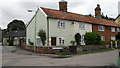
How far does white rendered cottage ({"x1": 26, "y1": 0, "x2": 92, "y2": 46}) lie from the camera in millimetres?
28359

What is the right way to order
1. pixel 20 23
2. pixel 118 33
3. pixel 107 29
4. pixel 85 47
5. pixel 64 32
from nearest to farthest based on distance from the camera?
pixel 85 47 < pixel 64 32 < pixel 107 29 < pixel 118 33 < pixel 20 23

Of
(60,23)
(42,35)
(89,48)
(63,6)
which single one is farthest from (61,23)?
(89,48)

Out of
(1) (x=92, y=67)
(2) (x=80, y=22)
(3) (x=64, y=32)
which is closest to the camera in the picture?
(1) (x=92, y=67)

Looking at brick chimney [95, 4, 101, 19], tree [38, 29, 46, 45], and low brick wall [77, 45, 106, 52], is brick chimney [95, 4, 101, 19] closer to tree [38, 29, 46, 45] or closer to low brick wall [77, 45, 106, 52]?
low brick wall [77, 45, 106, 52]

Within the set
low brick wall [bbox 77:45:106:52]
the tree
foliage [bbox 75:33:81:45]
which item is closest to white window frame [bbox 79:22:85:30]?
foliage [bbox 75:33:81:45]

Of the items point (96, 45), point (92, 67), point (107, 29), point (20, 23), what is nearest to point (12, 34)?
point (20, 23)

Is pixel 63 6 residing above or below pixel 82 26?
above

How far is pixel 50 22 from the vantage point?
28359mm

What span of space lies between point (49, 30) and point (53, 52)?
18.5ft

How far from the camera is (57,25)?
2938cm

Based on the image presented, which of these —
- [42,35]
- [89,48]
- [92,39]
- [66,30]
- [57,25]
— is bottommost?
[89,48]

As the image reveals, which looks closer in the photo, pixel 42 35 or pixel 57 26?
pixel 42 35

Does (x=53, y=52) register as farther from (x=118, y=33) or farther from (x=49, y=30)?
(x=118, y=33)

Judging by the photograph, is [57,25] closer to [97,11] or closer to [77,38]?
[77,38]
